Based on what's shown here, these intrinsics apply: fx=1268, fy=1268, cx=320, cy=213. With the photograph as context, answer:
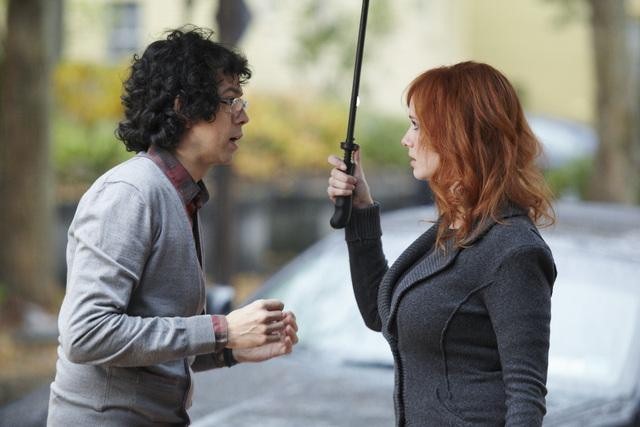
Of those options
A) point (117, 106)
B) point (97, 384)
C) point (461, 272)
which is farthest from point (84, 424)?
point (117, 106)

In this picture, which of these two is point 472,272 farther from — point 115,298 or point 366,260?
point 115,298

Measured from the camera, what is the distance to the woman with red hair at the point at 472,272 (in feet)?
8.72

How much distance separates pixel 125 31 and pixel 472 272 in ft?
77.8

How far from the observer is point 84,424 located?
2.81 m

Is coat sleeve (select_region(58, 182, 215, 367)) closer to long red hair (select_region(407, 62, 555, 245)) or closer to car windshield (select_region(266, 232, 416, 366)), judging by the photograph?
long red hair (select_region(407, 62, 555, 245))

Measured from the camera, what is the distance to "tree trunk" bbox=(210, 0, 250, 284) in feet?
27.1

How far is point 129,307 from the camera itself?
109 inches

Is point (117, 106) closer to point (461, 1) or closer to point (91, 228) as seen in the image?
point (91, 228)

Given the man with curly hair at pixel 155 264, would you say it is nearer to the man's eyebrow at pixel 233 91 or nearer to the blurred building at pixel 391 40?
the man's eyebrow at pixel 233 91

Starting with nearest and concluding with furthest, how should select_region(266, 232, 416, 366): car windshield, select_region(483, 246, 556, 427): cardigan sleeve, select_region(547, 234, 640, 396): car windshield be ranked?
select_region(483, 246, 556, 427): cardigan sleeve < select_region(547, 234, 640, 396): car windshield < select_region(266, 232, 416, 366): car windshield

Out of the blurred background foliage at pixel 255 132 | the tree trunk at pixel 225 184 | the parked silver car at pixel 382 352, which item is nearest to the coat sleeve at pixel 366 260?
the parked silver car at pixel 382 352

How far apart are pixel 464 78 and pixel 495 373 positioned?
659mm

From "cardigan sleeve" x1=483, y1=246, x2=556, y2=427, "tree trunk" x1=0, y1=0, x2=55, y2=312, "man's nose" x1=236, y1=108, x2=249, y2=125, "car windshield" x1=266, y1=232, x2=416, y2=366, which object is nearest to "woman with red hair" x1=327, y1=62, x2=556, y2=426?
"cardigan sleeve" x1=483, y1=246, x2=556, y2=427

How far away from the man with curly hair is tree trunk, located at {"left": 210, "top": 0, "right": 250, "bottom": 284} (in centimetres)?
519
